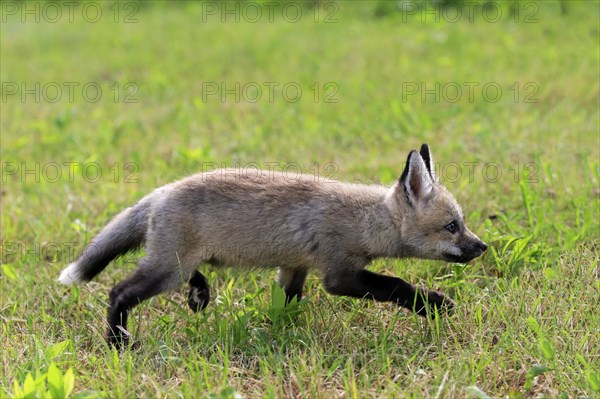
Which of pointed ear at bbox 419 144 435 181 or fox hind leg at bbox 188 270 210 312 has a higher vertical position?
pointed ear at bbox 419 144 435 181

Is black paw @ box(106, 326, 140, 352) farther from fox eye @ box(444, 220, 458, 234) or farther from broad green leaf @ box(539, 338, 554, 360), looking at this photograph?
broad green leaf @ box(539, 338, 554, 360)

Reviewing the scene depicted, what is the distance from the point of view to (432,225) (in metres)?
5.07

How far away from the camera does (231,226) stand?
506 cm

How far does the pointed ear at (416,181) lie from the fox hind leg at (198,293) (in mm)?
1480

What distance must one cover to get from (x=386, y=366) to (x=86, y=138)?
5947 millimetres

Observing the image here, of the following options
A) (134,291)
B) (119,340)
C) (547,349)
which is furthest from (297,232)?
(547,349)

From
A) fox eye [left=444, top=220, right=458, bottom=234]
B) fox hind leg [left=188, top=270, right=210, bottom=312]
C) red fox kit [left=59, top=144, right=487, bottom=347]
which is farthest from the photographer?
fox hind leg [left=188, top=270, right=210, bottom=312]

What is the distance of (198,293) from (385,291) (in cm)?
132

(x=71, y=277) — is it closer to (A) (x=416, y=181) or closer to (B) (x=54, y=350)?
(B) (x=54, y=350)

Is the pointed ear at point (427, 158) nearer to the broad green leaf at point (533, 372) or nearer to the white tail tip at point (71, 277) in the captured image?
the broad green leaf at point (533, 372)

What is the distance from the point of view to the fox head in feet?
16.6

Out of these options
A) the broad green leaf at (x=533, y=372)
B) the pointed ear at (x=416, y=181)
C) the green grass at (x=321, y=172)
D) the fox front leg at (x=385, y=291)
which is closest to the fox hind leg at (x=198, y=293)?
the green grass at (x=321, y=172)

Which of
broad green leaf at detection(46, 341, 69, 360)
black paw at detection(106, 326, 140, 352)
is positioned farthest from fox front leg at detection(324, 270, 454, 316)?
broad green leaf at detection(46, 341, 69, 360)

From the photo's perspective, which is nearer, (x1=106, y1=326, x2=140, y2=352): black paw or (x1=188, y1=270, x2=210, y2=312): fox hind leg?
(x1=106, y1=326, x2=140, y2=352): black paw
